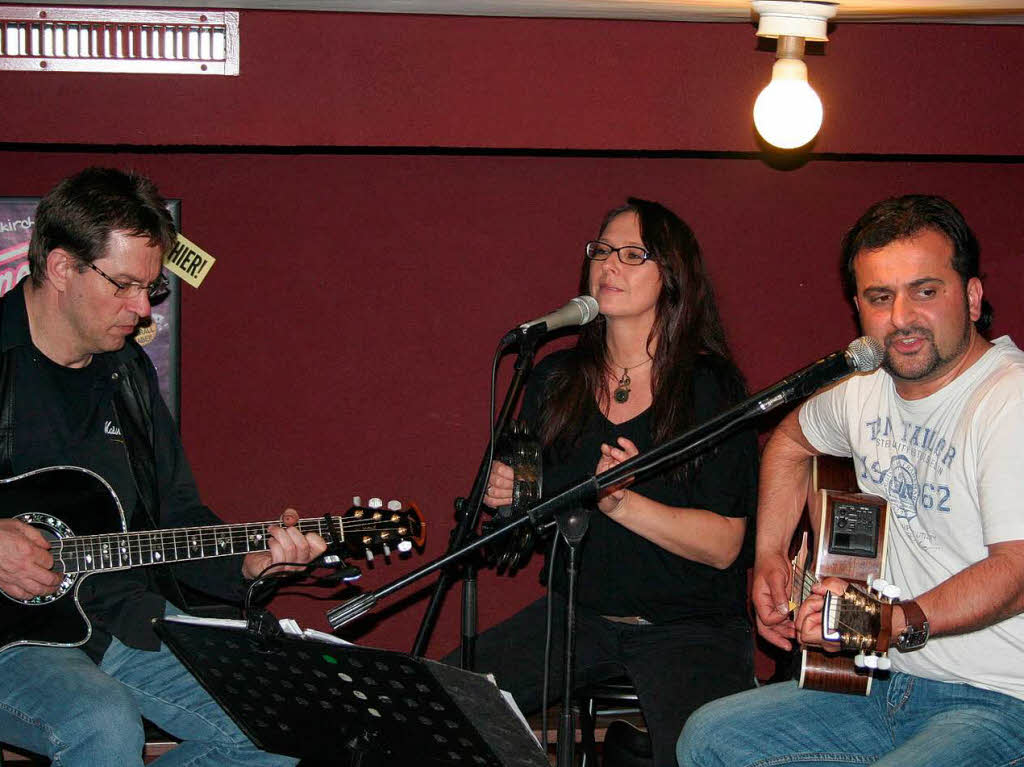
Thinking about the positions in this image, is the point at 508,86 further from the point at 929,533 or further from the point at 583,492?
the point at 929,533

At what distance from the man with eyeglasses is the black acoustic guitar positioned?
0.05ft

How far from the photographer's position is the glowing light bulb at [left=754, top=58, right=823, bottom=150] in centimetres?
320

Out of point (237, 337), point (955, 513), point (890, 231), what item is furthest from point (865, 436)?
point (237, 337)

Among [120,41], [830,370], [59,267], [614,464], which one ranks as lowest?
[614,464]

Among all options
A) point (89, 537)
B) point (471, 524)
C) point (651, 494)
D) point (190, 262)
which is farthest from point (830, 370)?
point (190, 262)

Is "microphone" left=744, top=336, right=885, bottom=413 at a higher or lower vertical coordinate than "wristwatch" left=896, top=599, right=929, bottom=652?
higher

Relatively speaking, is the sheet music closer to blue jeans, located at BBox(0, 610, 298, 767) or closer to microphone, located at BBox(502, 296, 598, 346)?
blue jeans, located at BBox(0, 610, 298, 767)

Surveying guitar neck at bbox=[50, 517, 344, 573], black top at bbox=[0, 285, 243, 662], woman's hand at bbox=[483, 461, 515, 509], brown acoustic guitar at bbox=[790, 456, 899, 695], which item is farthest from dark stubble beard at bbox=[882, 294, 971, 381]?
black top at bbox=[0, 285, 243, 662]

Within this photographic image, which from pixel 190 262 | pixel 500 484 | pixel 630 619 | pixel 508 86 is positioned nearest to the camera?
pixel 500 484

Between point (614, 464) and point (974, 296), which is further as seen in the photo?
point (974, 296)

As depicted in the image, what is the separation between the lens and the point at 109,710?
2711mm

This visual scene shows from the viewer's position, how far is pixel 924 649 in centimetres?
263

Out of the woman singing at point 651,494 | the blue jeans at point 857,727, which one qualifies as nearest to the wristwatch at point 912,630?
the blue jeans at point 857,727

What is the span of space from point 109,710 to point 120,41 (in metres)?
1.93
